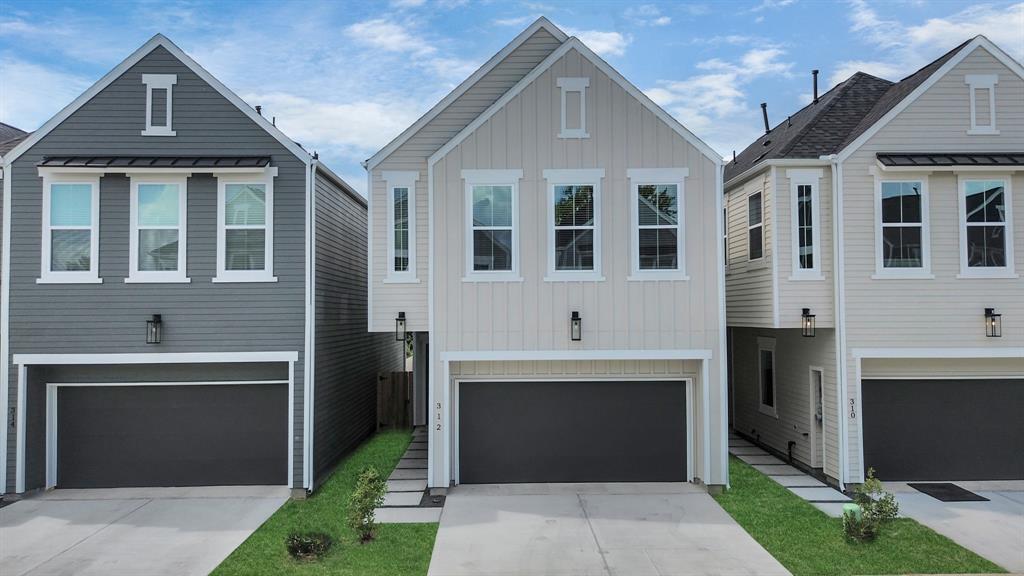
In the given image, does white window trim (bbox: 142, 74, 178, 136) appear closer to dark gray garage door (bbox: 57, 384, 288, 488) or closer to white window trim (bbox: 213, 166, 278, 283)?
white window trim (bbox: 213, 166, 278, 283)

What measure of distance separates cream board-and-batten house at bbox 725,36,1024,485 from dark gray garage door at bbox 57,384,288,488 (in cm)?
907

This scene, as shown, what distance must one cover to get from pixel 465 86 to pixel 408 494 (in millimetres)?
7243

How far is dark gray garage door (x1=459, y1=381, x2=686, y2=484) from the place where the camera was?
10.6 metres

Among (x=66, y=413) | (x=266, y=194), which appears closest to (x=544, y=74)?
(x=266, y=194)

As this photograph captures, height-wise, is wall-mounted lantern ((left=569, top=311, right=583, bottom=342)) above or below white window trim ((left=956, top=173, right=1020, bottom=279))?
below

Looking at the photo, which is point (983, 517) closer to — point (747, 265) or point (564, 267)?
point (747, 265)

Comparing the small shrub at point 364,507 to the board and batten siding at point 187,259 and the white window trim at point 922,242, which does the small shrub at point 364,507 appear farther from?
the white window trim at point 922,242

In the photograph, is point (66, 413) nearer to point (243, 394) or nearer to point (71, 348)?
point (71, 348)

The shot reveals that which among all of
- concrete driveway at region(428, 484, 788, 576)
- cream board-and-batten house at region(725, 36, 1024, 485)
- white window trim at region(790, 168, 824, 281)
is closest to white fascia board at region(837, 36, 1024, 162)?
cream board-and-batten house at region(725, 36, 1024, 485)

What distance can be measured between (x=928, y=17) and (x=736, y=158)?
18.9 feet

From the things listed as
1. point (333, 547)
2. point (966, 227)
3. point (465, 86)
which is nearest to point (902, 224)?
point (966, 227)

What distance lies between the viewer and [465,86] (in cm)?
1109

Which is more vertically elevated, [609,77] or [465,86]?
[465,86]

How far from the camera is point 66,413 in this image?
10477 mm
